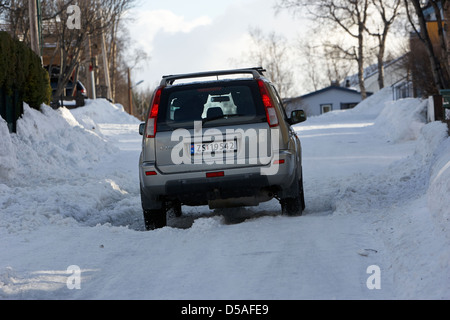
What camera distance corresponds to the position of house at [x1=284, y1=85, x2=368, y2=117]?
8812 cm

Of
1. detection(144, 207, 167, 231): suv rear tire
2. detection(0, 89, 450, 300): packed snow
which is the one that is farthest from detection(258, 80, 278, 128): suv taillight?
detection(144, 207, 167, 231): suv rear tire

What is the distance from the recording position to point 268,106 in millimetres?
8023

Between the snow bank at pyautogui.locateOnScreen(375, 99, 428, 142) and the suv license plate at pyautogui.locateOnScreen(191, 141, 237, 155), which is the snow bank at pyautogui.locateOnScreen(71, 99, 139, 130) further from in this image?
the suv license plate at pyautogui.locateOnScreen(191, 141, 237, 155)

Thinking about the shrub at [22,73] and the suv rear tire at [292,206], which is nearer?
the suv rear tire at [292,206]

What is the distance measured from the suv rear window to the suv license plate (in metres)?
0.21

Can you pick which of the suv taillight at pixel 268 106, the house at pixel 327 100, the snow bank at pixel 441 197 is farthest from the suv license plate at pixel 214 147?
the house at pixel 327 100

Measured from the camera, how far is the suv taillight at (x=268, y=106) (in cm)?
794

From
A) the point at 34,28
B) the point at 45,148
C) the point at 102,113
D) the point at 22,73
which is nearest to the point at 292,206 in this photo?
the point at 45,148

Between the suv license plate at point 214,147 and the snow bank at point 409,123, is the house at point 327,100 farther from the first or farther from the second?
the suv license plate at point 214,147

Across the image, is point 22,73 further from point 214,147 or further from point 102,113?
point 102,113

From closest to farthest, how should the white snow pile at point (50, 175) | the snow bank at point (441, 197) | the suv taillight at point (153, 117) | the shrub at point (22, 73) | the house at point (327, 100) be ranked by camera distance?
the snow bank at point (441, 197), the suv taillight at point (153, 117), the white snow pile at point (50, 175), the shrub at point (22, 73), the house at point (327, 100)

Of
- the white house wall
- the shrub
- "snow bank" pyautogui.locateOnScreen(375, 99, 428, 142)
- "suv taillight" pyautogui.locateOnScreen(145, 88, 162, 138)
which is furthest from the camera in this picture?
the white house wall

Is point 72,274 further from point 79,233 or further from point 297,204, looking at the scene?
point 297,204

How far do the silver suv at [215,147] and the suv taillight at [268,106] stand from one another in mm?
11
